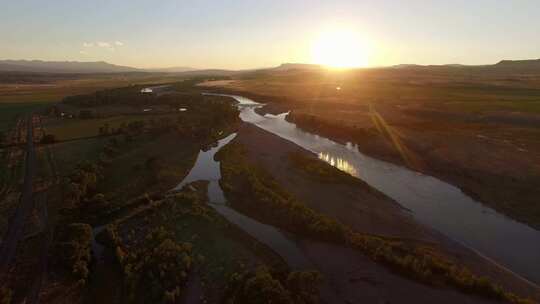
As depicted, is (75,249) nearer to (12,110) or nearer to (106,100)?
(106,100)

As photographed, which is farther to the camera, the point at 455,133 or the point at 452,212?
the point at 455,133

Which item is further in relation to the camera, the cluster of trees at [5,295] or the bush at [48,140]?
the bush at [48,140]

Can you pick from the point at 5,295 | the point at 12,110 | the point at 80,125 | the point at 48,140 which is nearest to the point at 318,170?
the point at 5,295

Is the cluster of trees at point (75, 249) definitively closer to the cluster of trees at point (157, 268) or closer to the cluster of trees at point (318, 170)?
the cluster of trees at point (157, 268)

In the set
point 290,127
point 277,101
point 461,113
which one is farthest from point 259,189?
point 277,101

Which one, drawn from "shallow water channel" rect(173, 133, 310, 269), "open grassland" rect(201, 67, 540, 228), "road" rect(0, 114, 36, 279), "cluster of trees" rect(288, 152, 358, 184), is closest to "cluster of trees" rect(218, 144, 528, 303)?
"shallow water channel" rect(173, 133, 310, 269)

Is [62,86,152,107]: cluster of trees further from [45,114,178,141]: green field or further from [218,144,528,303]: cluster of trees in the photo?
[218,144,528,303]: cluster of trees

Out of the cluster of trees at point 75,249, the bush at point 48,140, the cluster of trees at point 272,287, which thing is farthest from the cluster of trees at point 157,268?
the bush at point 48,140

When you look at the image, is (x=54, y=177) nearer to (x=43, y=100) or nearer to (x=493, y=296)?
(x=493, y=296)
